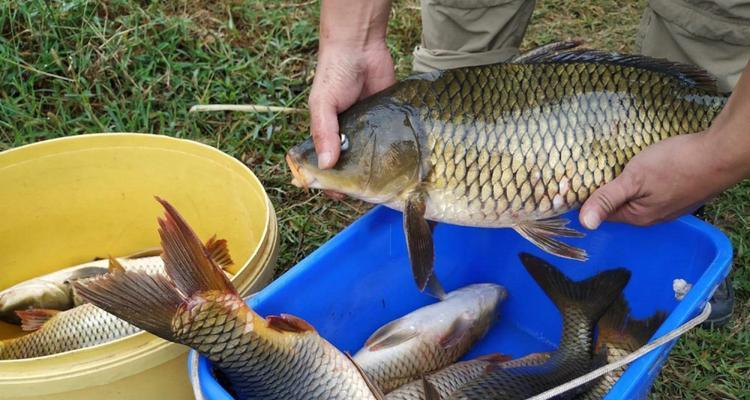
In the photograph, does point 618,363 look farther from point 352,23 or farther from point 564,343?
point 352,23

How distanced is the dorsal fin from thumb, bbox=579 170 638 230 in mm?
249

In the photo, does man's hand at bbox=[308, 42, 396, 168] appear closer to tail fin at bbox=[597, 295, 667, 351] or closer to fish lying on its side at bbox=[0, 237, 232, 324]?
fish lying on its side at bbox=[0, 237, 232, 324]

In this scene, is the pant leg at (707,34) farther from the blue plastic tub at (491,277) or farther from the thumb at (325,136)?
the thumb at (325,136)

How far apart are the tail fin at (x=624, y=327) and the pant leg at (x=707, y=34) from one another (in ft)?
2.27

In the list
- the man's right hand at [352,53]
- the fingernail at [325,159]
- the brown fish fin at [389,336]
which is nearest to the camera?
the fingernail at [325,159]

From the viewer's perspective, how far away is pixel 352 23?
5.97 ft

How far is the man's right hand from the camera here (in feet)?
5.75

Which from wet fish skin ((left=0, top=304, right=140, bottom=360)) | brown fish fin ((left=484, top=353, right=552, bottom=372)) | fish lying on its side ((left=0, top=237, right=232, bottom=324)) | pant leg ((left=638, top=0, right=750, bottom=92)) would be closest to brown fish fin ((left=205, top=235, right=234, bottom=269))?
fish lying on its side ((left=0, top=237, right=232, bottom=324))

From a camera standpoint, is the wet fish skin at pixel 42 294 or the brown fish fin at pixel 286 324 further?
the wet fish skin at pixel 42 294

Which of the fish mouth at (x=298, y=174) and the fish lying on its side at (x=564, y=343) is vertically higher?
the fish mouth at (x=298, y=174)

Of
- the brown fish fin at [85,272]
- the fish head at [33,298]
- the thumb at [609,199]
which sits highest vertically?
the thumb at [609,199]

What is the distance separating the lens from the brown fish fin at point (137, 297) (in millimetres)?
1307

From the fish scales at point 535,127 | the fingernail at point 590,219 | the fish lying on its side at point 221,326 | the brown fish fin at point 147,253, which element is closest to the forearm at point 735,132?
the fish scales at point 535,127

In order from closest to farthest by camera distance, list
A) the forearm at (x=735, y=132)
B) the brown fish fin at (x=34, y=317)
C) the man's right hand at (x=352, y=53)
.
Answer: the forearm at (x=735, y=132) < the man's right hand at (x=352, y=53) < the brown fish fin at (x=34, y=317)
